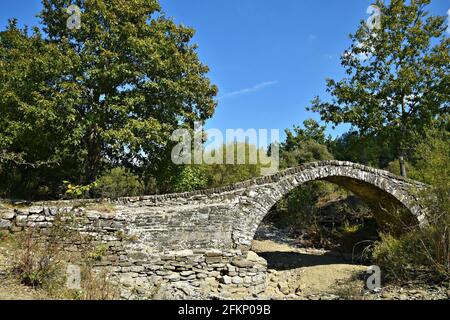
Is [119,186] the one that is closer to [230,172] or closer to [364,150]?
[230,172]

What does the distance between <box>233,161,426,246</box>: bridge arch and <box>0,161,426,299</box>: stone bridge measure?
3 centimetres

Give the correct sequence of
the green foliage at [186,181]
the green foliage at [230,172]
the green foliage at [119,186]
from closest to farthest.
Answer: the green foliage at [186,181]
the green foliage at [119,186]
the green foliage at [230,172]

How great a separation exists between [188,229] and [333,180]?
5862mm

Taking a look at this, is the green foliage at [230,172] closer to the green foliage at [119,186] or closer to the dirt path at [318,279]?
the green foliage at [119,186]

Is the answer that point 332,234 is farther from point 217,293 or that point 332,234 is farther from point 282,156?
point 217,293

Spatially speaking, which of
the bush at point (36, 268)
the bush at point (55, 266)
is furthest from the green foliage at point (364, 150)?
the bush at point (36, 268)

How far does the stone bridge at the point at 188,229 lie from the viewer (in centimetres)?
A: 842

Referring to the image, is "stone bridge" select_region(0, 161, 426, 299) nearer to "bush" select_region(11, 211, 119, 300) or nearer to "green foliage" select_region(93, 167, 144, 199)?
"bush" select_region(11, 211, 119, 300)

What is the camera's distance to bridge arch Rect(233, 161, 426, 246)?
34.6ft

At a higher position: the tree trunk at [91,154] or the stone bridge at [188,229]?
the tree trunk at [91,154]

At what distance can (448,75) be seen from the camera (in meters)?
14.9

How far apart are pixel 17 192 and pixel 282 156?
1555cm

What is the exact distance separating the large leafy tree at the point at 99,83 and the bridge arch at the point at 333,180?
4.86m

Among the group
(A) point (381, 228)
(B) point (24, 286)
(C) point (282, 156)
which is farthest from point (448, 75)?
(B) point (24, 286)
